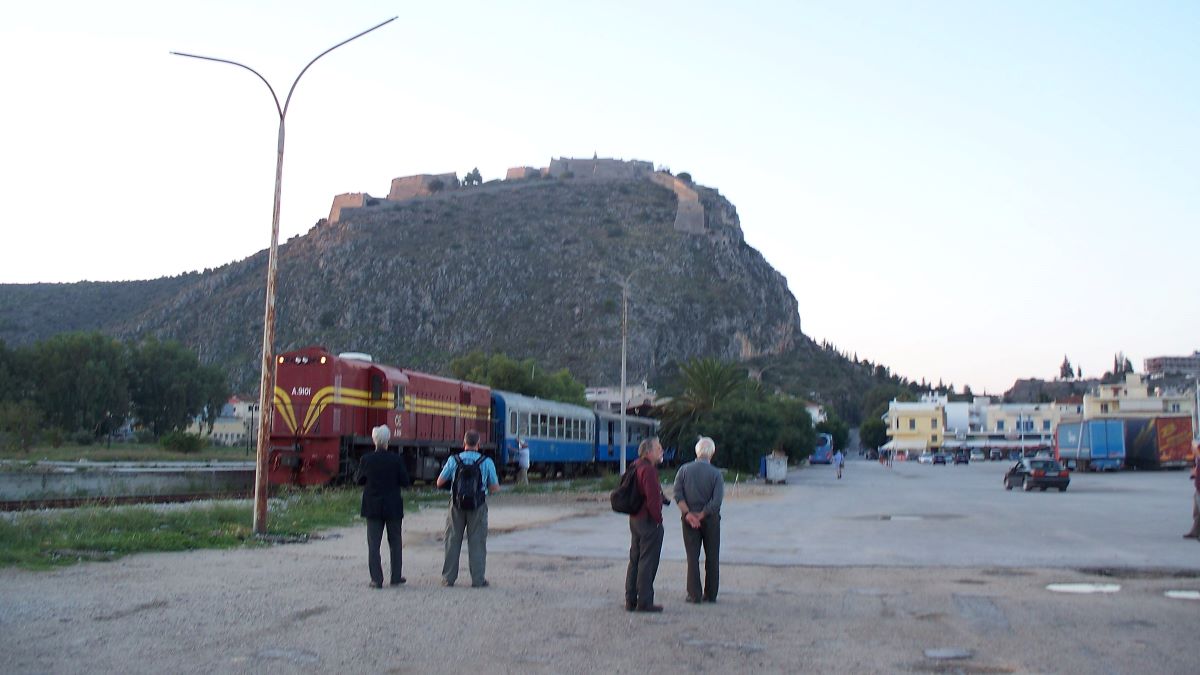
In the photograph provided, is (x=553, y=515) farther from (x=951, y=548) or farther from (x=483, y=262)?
(x=483, y=262)

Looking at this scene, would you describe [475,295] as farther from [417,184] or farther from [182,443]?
[182,443]

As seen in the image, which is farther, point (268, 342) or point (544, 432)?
point (544, 432)

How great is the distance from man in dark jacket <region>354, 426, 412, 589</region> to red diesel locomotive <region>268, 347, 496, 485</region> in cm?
1555

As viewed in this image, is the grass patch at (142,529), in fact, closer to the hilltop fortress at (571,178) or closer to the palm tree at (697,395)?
the palm tree at (697,395)

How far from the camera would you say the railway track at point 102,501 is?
19.2 m

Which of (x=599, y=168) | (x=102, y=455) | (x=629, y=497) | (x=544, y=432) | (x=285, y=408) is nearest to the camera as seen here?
(x=629, y=497)

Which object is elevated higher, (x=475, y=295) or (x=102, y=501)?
(x=475, y=295)

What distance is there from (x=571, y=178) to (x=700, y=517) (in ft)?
587

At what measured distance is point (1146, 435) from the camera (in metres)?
67.1

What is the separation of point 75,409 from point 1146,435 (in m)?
62.5

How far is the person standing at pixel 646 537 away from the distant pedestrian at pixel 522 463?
2519 centimetres

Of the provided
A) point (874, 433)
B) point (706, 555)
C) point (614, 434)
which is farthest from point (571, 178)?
point (706, 555)

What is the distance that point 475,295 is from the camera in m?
139

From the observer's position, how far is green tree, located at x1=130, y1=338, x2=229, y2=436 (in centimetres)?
7000
